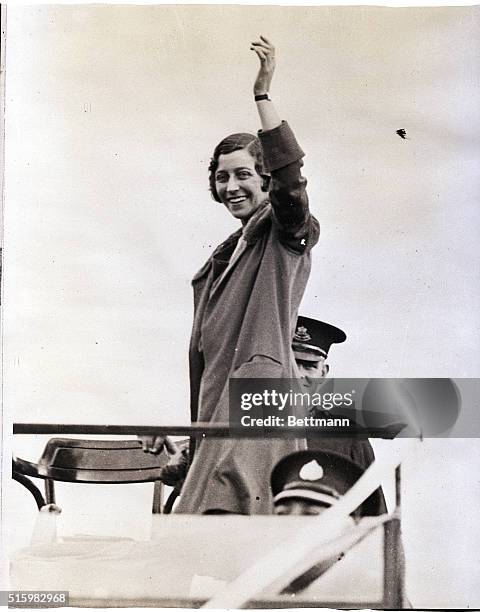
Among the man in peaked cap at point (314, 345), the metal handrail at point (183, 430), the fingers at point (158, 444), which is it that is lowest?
the fingers at point (158, 444)

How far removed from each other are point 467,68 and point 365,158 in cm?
25

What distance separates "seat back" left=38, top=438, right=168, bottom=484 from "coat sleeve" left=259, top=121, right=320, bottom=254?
459 millimetres

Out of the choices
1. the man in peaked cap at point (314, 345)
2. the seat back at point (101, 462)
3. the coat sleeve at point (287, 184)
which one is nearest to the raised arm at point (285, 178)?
the coat sleeve at point (287, 184)

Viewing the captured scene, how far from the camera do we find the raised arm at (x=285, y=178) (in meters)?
1.34

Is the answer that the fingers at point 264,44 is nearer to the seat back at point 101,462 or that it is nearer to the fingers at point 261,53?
the fingers at point 261,53

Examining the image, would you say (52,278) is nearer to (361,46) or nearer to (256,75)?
(256,75)

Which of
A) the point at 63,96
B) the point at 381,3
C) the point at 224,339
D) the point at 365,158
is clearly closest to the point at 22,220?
the point at 63,96

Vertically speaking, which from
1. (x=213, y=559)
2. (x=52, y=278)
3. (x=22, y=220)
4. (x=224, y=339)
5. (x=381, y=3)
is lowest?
(x=213, y=559)

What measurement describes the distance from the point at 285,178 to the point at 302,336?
0.28m

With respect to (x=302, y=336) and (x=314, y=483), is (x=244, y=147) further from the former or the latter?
(x=314, y=483)

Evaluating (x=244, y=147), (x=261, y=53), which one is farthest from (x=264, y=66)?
(x=244, y=147)

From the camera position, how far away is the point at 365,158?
136 centimetres

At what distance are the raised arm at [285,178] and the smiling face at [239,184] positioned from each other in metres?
0.03

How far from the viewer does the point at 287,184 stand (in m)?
1.33
